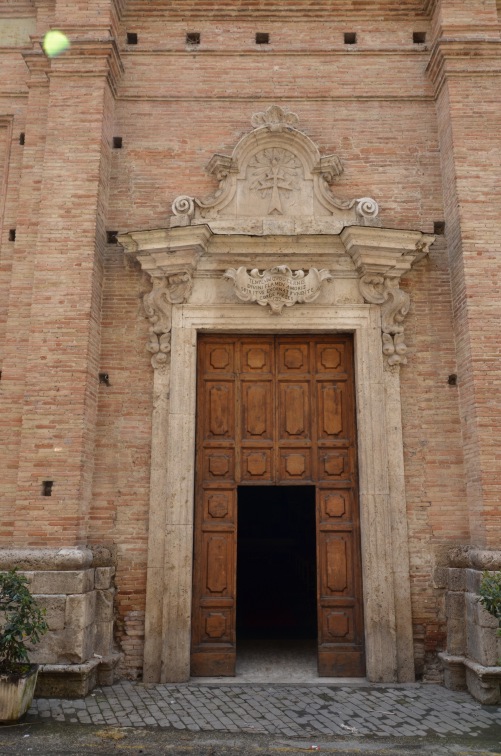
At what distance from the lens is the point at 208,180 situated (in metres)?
7.64

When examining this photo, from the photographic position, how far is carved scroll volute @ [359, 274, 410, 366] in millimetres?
7008

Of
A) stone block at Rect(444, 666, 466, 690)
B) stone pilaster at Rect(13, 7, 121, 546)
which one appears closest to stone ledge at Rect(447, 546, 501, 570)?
stone block at Rect(444, 666, 466, 690)

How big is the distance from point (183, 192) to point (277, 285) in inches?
70.5

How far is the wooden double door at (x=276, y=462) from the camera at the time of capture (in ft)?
21.5

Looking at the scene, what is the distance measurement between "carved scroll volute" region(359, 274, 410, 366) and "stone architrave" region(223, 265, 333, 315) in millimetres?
485

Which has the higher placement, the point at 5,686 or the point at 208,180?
the point at 208,180

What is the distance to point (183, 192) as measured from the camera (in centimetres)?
762

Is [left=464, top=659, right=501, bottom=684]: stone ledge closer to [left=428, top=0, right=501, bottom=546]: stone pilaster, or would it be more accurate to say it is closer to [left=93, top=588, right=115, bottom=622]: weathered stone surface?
[left=428, top=0, right=501, bottom=546]: stone pilaster

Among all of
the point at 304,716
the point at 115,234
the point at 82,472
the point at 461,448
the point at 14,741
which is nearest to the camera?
the point at 14,741

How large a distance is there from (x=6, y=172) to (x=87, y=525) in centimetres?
455

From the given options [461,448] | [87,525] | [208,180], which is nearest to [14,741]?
[87,525]

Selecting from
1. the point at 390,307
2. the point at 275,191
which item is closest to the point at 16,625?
the point at 390,307

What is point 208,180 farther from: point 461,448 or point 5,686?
point 5,686

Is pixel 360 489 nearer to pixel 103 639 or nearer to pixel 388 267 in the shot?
pixel 388 267
